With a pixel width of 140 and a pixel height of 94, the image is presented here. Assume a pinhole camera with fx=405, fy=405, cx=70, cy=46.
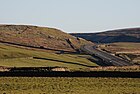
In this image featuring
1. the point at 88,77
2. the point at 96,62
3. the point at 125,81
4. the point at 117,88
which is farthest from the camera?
the point at 96,62

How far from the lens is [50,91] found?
5238 cm

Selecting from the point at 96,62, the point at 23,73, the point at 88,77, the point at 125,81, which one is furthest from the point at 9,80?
the point at 96,62

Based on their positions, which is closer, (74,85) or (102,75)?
(74,85)

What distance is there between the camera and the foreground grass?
172 feet

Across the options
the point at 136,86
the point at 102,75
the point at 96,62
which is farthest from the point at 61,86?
the point at 96,62

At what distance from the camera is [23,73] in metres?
74.9

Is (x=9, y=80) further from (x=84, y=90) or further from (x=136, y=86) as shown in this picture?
(x=136, y=86)

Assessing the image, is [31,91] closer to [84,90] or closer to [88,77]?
[84,90]

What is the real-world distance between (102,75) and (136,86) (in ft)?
47.9

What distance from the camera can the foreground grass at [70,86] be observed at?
172 ft

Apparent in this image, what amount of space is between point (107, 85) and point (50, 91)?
10441 mm

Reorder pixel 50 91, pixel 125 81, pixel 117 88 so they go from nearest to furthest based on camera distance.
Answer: pixel 50 91 < pixel 117 88 < pixel 125 81

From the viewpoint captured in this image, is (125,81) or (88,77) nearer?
(125,81)

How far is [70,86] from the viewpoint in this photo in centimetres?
5794
